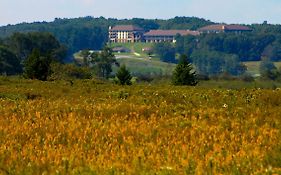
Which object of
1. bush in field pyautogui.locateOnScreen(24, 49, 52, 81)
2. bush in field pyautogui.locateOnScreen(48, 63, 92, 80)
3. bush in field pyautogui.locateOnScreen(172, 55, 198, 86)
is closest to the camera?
bush in field pyautogui.locateOnScreen(24, 49, 52, 81)

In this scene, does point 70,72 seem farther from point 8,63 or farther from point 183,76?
point 183,76

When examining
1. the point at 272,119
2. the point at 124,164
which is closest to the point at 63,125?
the point at 124,164

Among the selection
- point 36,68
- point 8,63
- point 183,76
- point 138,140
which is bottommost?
point 8,63

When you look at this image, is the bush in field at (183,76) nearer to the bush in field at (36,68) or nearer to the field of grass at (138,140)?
the bush in field at (36,68)

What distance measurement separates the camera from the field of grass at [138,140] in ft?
32.5

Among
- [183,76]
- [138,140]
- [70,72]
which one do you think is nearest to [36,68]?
[183,76]

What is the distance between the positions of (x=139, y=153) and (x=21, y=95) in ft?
62.1

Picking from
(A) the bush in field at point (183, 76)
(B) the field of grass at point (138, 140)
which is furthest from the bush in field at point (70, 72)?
Result: (B) the field of grass at point (138, 140)

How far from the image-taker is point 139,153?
1096 cm

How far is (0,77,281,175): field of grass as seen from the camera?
9.91 meters

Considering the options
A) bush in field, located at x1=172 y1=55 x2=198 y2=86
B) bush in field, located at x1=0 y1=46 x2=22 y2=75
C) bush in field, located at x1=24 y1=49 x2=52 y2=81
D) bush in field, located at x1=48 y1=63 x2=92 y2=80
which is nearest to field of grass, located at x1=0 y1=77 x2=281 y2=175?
bush in field, located at x1=24 y1=49 x2=52 y2=81

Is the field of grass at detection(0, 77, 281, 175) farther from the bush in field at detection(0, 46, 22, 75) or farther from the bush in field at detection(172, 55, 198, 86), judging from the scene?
the bush in field at detection(0, 46, 22, 75)

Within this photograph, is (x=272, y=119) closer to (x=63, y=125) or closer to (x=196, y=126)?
(x=196, y=126)

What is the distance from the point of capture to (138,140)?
508 inches
